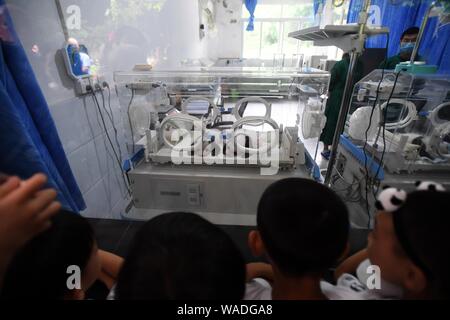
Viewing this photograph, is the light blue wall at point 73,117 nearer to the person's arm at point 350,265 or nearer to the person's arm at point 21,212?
Answer: the person's arm at point 21,212

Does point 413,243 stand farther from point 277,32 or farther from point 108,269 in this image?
point 277,32

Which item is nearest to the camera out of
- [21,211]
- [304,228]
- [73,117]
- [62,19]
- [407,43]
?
[21,211]

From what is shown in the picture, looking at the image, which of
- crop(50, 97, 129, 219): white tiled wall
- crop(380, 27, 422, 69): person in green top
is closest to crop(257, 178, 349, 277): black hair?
crop(50, 97, 129, 219): white tiled wall

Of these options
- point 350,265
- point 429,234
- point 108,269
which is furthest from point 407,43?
point 108,269

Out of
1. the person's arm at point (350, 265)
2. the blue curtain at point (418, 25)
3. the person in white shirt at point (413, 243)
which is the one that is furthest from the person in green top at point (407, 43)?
the person in white shirt at point (413, 243)

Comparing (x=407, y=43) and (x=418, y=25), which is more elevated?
(x=418, y=25)

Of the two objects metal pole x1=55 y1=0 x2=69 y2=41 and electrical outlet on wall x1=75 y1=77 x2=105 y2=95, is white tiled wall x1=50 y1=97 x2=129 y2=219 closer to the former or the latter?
electrical outlet on wall x1=75 y1=77 x2=105 y2=95

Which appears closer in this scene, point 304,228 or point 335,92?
point 304,228

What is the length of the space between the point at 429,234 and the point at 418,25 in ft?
10.5

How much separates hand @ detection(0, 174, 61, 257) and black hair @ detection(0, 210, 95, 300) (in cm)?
5

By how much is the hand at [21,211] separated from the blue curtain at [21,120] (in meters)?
0.44

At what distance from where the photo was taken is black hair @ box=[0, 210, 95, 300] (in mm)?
395

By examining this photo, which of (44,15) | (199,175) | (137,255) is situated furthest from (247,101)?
(137,255)

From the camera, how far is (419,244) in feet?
1.39
